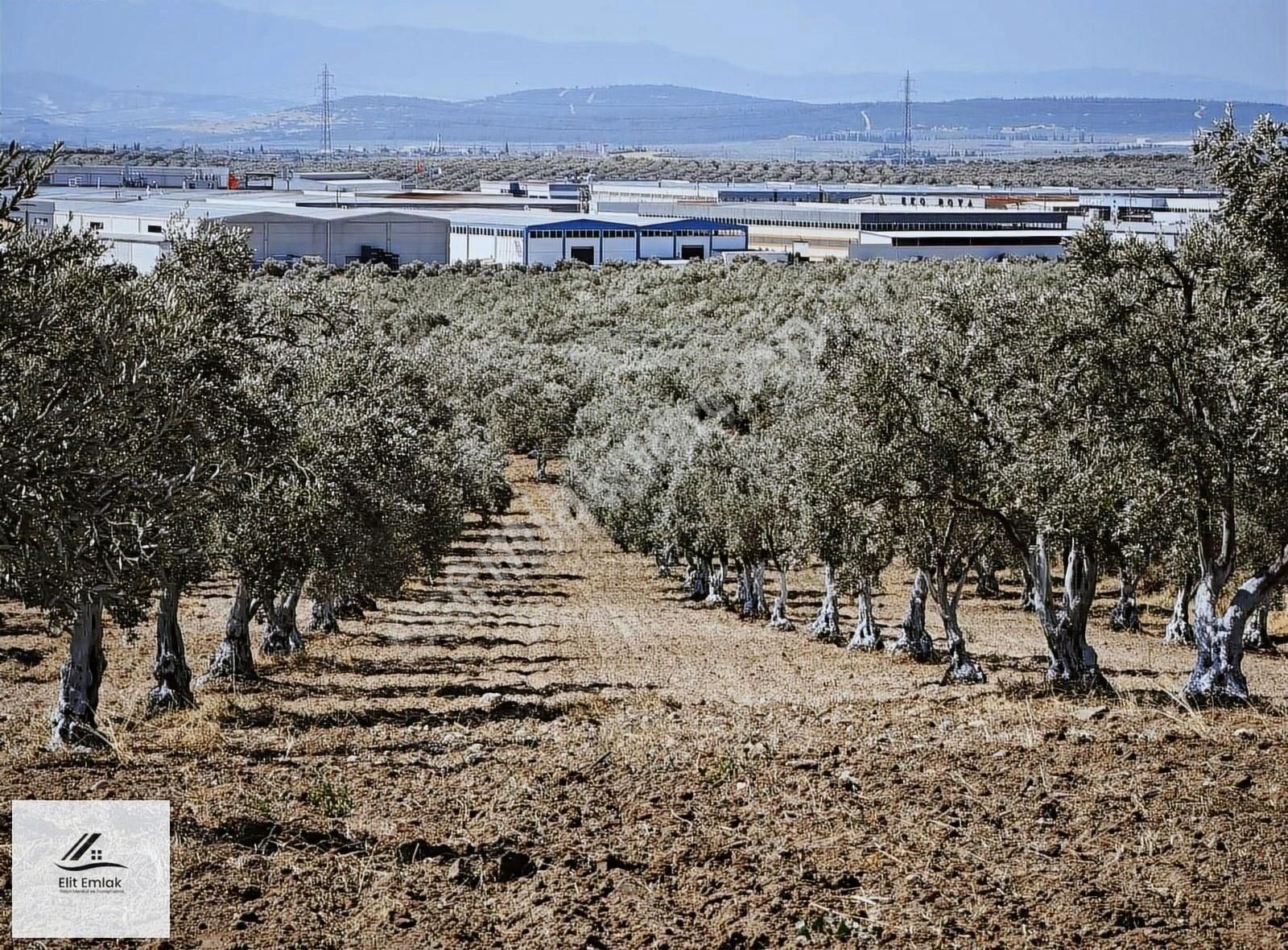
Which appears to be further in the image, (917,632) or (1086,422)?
(917,632)

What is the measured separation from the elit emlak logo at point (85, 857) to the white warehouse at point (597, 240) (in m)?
123

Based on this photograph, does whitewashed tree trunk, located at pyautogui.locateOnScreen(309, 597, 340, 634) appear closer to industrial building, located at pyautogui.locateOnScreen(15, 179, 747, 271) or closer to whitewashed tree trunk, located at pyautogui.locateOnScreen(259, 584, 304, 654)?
whitewashed tree trunk, located at pyautogui.locateOnScreen(259, 584, 304, 654)

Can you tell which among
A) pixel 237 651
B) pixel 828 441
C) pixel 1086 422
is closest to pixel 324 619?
pixel 237 651

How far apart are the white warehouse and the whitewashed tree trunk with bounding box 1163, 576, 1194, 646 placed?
97.9 m

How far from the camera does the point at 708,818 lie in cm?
1156

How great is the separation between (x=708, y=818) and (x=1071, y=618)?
12460mm

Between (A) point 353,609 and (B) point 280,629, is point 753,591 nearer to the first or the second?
(A) point 353,609

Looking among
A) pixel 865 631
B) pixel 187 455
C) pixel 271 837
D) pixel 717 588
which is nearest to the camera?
pixel 271 837

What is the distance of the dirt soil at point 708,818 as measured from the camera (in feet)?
31.4

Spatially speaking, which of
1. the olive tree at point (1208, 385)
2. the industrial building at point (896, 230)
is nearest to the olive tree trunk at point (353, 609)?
the olive tree at point (1208, 385)

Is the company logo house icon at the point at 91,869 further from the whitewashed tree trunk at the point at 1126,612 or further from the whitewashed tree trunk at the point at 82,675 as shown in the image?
the whitewashed tree trunk at the point at 1126,612

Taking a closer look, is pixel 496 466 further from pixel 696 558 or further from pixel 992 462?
pixel 992 462

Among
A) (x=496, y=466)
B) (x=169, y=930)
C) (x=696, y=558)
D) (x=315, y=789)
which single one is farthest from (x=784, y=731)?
(x=496, y=466)

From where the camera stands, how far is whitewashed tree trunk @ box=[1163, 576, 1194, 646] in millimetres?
37000
